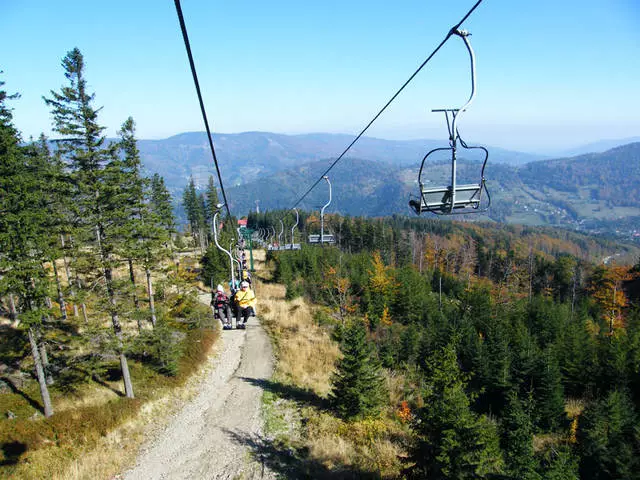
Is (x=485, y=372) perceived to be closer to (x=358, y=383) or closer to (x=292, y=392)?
(x=292, y=392)

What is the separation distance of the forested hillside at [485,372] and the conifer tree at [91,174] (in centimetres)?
1205

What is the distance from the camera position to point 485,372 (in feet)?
94.0

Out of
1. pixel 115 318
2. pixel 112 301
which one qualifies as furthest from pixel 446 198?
pixel 115 318

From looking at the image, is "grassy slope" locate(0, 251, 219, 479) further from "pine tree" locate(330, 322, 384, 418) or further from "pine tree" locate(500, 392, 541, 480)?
"pine tree" locate(500, 392, 541, 480)

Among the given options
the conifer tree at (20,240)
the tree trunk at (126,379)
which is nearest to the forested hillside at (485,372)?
the tree trunk at (126,379)

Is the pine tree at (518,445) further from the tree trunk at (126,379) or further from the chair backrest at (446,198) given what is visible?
the tree trunk at (126,379)

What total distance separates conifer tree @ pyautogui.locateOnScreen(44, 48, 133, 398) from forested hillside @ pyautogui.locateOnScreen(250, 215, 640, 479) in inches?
475

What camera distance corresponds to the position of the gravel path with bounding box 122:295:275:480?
1525cm

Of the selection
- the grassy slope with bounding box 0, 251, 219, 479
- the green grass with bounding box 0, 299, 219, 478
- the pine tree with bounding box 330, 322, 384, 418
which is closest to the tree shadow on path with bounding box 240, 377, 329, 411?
the pine tree with bounding box 330, 322, 384, 418

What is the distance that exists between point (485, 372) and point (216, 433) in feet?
67.6

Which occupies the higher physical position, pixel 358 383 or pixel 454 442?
pixel 454 442

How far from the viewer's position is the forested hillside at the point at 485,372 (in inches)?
411

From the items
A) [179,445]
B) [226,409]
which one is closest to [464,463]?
[179,445]

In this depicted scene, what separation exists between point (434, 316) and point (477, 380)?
13.7 m
